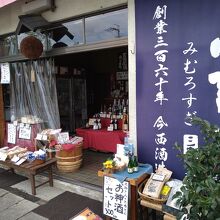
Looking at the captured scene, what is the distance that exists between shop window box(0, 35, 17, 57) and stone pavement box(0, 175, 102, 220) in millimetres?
3672

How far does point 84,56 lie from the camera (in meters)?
11.2

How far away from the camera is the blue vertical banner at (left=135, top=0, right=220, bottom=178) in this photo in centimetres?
357

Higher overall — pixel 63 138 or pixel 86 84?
pixel 86 84

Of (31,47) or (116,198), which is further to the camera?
(31,47)

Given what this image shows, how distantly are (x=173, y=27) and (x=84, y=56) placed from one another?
25.2ft

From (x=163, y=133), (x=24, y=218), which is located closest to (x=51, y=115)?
(x=24, y=218)

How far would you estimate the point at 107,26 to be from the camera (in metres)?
5.16

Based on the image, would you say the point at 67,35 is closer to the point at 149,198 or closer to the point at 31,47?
the point at 31,47

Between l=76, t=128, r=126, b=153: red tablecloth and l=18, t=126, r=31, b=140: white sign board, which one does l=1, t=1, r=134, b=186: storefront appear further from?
l=18, t=126, r=31, b=140: white sign board

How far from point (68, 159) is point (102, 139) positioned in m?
1.63

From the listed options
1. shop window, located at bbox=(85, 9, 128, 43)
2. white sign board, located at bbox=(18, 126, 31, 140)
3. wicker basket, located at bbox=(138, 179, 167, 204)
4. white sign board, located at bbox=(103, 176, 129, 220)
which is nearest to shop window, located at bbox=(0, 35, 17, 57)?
white sign board, located at bbox=(18, 126, 31, 140)

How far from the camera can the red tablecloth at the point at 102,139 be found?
696 centimetres

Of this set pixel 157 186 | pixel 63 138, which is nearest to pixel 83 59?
pixel 63 138

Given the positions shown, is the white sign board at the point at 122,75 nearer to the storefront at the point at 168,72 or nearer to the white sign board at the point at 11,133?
the white sign board at the point at 11,133
